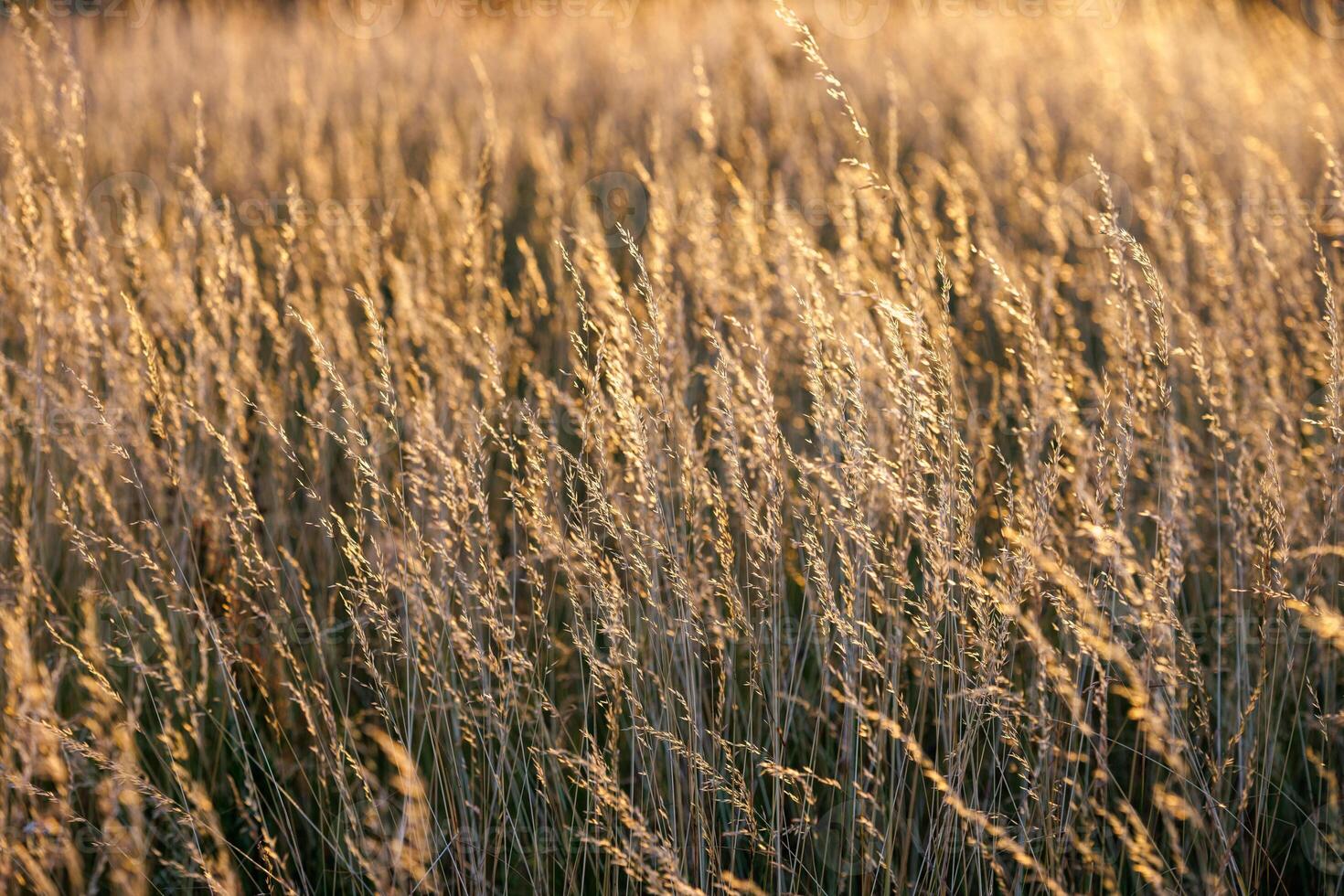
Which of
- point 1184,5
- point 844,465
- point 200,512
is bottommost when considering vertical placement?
point 200,512

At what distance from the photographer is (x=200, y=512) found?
85.0 inches

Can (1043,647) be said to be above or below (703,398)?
above

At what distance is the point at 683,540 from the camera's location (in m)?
1.81

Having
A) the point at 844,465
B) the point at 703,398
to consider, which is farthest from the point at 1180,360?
the point at 844,465

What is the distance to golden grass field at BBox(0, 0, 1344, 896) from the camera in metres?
1.52

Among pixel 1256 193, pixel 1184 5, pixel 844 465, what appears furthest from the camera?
pixel 1184 5

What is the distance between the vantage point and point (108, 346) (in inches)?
83.5

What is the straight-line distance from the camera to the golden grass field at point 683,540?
4.98ft

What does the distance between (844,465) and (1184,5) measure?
809cm

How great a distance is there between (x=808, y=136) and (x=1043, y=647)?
3.98 metres

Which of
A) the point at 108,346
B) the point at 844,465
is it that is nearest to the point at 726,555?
the point at 844,465

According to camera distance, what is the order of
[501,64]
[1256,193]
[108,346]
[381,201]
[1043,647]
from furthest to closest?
[501,64]
[381,201]
[1256,193]
[108,346]
[1043,647]

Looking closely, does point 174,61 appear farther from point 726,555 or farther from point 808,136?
point 726,555

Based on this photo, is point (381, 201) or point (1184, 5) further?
A: point (1184, 5)
